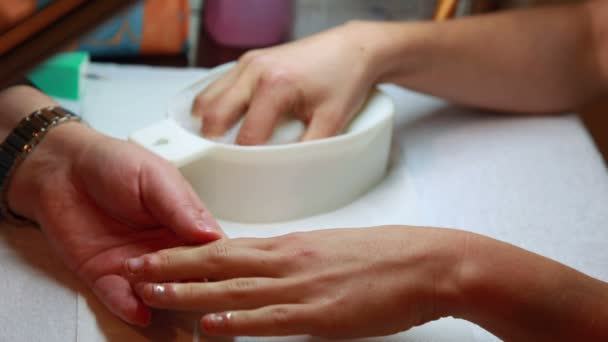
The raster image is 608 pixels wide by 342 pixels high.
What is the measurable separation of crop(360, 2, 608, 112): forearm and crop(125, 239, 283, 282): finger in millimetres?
351

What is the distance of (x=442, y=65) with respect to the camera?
→ 2.57ft

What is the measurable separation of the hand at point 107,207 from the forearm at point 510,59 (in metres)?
0.34

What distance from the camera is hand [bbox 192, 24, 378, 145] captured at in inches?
25.4

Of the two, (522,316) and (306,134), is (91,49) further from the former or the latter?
(522,316)

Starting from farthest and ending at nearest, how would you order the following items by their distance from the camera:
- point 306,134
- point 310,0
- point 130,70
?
point 310,0 → point 130,70 → point 306,134

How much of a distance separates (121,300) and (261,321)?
113 millimetres

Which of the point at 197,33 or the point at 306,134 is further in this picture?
the point at 197,33

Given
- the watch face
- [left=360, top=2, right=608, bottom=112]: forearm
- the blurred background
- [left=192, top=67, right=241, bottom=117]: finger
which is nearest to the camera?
the watch face

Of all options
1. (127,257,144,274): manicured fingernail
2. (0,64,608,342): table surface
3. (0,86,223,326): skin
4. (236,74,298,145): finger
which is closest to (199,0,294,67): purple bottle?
(0,64,608,342): table surface

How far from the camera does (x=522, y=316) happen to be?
0.49 m

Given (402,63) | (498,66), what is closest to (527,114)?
(498,66)

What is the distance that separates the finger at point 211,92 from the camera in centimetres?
67

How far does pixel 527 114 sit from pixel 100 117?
0.51 meters

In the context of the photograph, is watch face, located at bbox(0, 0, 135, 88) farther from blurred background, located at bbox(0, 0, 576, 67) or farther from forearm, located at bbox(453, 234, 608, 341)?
blurred background, located at bbox(0, 0, 576, 67)
